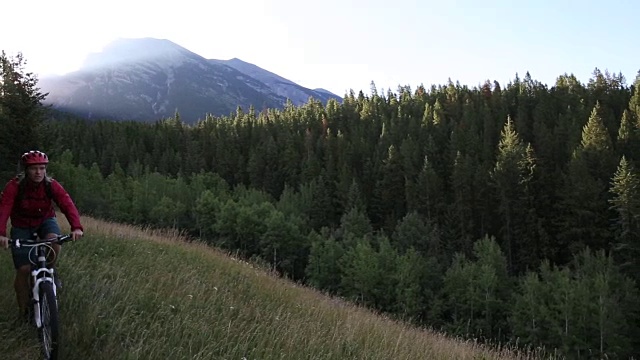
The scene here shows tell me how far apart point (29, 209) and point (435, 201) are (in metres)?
75.7

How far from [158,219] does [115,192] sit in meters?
11.7

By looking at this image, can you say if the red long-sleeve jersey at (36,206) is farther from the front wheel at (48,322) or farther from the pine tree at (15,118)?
the pine tree at (15,118)

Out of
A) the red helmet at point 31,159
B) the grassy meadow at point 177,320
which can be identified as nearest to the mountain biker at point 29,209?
the red helmet at point 31,159

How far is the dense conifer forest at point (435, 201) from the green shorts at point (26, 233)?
10.3 meters

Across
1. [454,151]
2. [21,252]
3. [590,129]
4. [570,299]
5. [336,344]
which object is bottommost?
[570,299]

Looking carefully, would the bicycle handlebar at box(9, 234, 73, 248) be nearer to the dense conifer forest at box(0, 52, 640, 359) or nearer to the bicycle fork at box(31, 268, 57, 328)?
the bicycle fork at box(31, 268, 57, 328)

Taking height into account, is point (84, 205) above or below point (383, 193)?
below

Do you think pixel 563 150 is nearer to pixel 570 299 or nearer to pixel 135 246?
pixel 570 299

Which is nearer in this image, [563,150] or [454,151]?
[563,150]

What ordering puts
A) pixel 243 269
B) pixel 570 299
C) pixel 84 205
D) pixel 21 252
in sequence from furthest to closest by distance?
pixel 84 205 < pixel 570 299 < pixel 243 269 < pixel 21 252

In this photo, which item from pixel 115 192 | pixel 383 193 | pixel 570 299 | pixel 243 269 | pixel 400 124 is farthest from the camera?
pixel 400 124

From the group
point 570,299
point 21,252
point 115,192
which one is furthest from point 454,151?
point 21,252

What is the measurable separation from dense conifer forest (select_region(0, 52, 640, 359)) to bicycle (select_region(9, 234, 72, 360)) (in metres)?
10.7

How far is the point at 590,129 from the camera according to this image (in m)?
70.2
